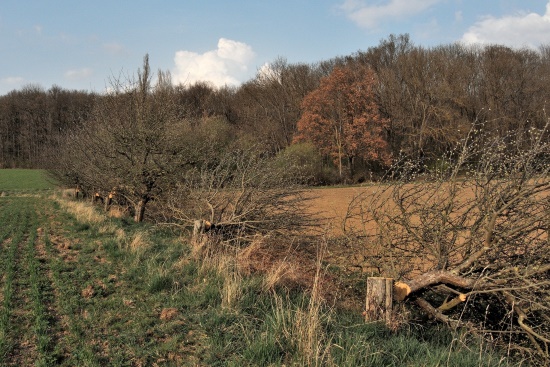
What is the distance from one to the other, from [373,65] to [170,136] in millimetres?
40331

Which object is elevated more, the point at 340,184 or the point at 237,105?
the point at 237,105

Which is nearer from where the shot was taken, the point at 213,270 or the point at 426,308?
the point at 426,308

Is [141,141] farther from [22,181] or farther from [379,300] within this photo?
[22,181]

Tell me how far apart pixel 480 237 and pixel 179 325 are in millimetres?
3938

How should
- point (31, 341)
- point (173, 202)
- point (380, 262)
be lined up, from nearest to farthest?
point (31, 341)
point (380, 262)
point (173, 202)

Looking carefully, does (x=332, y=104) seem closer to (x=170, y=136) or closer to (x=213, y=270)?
(x=170, y=136)

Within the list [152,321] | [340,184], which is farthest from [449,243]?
[340,184]

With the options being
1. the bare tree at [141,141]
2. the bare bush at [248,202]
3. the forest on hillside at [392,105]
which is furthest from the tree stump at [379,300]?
the forest on hillside at [392,105]

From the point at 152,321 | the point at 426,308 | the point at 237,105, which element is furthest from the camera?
the point at 237,105

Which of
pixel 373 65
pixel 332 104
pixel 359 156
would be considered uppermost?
pixel 373 65

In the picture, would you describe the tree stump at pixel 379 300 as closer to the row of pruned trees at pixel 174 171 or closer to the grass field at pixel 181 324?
the grass field at pixel 181 324

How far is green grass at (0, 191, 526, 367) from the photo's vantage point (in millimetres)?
3609

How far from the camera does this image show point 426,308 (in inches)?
211

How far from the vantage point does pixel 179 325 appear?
14.4 ft
